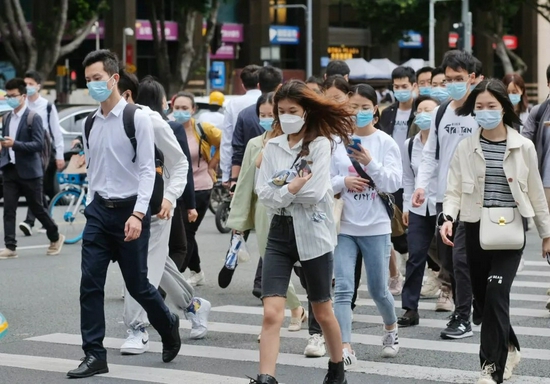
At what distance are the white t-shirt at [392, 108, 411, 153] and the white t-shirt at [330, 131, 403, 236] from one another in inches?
124

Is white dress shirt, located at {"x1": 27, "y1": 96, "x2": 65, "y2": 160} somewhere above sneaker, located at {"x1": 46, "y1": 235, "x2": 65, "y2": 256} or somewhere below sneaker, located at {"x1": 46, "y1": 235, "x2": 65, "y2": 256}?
above

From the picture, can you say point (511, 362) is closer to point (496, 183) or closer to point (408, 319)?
point (496, 183)

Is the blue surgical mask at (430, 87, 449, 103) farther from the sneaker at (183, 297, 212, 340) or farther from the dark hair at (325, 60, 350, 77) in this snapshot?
the sneaker at (183, 297, 212, 340)

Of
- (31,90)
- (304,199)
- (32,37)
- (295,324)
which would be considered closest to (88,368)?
(304,199)

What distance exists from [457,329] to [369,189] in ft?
4.65

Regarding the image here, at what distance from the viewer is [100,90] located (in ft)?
23.8

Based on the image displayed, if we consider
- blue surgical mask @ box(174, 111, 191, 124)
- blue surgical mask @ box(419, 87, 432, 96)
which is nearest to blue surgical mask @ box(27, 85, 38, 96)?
blue surgical mask @ box(174, 111, 191, 124)

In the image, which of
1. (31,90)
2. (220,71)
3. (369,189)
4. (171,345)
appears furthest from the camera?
(220,71)

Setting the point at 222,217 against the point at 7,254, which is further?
the point at 222,217

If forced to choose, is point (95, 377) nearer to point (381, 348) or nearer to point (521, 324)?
point (381, 348)

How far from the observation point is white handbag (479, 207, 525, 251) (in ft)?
21.8

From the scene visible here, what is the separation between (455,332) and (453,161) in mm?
1959

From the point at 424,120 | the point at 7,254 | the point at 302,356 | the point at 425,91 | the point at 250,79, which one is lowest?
the point at 7,254

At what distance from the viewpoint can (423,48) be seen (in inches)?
2645
